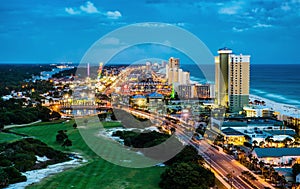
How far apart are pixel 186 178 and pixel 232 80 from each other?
81.0 ft

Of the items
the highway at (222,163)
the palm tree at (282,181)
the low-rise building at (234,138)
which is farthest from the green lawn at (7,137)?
the palm tree at (282,181)

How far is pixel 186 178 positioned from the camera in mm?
12492

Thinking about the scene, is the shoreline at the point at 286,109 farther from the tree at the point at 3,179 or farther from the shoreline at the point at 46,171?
the tree at the point at 3,179

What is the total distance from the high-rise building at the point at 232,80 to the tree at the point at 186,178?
21508mm

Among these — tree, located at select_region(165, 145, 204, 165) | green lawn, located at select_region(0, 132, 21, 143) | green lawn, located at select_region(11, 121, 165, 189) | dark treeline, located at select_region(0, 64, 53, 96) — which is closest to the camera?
green lawn, located at select_region(11, 121, 165, 189)

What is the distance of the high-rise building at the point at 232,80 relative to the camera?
34969 mm

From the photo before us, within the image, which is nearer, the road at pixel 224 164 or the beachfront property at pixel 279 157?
the road at pixel 224 164

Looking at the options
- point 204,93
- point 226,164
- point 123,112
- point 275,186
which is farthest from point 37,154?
point 204,93

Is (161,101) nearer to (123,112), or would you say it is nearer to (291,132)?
(123,112)

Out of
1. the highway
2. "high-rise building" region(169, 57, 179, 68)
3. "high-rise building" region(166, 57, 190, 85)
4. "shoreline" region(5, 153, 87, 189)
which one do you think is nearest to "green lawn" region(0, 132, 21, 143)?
"shoreline" region(5, 153, 87, 189)

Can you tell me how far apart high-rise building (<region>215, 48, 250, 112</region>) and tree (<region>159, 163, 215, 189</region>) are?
21508 mm

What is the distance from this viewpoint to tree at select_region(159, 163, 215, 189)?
1243 cm

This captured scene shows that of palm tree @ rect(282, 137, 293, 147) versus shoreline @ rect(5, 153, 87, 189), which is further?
palm tree @ rect(282, 137, 293, 147)

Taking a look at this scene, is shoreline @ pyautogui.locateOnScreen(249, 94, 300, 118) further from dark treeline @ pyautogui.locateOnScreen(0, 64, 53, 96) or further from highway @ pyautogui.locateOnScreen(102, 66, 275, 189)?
dark treeline @ pyautogui.locateOnScreen(0, 64, 53, 96)
